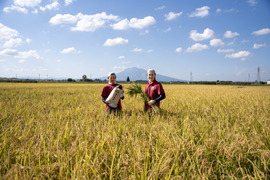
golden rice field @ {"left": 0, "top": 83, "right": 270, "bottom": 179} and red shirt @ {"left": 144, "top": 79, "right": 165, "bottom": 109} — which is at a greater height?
red shirt @ {"left": 144, "top": 79, "right": 165, "bottom": 109}

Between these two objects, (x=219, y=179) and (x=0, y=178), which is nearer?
(x=0, y=178)

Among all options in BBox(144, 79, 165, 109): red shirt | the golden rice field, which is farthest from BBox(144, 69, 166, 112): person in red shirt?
the golden rice field

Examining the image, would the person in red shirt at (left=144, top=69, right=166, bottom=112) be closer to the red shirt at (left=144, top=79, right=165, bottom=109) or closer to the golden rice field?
the red shirt at (left=144, top=79, right=165, bottom=109)

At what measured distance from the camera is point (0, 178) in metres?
1.37

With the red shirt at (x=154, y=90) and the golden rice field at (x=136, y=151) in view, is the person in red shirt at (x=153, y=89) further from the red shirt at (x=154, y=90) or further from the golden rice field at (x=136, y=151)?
the golden rice field at (x=136, y=151)

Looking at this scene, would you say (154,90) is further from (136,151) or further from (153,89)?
(136,151)

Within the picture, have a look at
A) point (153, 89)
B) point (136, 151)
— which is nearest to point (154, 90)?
point (153, 89)

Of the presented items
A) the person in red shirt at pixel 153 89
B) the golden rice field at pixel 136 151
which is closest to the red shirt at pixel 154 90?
the person in red shirt at pixel 153 89

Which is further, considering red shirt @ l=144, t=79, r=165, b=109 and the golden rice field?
red shirt @ l=144, t=79, r=165, b=109

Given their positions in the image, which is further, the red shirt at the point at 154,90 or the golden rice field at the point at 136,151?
the red shirt at the point at 154,90

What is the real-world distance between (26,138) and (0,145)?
11.6 inches

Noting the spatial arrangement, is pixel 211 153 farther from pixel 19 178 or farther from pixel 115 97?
pixel 115 97

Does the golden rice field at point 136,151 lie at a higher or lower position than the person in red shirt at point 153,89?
lower

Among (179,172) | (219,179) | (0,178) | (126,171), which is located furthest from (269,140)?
(0,178)
